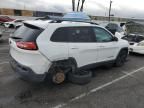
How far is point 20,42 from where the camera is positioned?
15.6 ft

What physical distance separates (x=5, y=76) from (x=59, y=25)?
2.40 m

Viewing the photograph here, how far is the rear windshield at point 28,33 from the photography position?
471 cm

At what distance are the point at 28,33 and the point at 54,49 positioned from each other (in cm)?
76

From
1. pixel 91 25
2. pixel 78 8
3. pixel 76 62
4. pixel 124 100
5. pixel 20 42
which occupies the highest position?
pixel 78 8

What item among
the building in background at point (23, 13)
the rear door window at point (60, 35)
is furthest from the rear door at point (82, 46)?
the building in background at point (23, 13)

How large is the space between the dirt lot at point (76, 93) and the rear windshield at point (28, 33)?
1.35m

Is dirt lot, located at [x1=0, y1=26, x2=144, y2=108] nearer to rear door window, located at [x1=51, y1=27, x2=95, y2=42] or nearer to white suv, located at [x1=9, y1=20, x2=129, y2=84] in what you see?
white suv, located at [x1=9, y1=20, x2=129, y2=84]

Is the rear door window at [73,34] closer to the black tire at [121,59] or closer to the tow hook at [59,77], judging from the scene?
the tow hook at [59,77]

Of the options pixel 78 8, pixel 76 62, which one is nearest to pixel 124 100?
pixel 76 62

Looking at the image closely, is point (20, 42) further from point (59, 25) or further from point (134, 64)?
point (134, 64)

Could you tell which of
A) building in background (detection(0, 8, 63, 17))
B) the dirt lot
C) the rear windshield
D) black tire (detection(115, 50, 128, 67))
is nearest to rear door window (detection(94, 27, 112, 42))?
black tire (detection(115, 50, 128, 67))

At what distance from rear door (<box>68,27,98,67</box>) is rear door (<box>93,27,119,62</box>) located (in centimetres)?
22

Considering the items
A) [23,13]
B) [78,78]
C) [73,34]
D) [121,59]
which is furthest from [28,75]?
[23,13]

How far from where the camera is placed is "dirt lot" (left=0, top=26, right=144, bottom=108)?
174 inches
